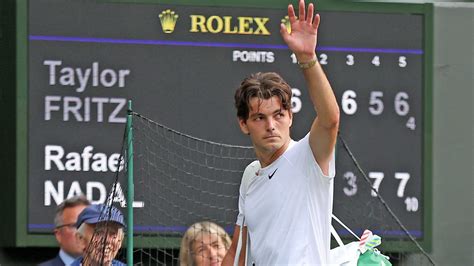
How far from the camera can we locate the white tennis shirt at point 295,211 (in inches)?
207

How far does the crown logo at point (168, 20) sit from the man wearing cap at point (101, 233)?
1429 millimetres

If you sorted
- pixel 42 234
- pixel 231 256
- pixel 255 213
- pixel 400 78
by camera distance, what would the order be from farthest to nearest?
1. pixel 400 78
2. pixel 42 234
3. pixel 231 256
4. pixel 255 213

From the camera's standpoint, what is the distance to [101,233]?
286 inches

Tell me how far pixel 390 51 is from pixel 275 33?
702 millimetres

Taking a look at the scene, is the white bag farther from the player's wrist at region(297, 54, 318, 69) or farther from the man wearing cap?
the man wearing cap

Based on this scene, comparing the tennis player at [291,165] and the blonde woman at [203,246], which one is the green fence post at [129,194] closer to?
the blonde woman at [203,246]

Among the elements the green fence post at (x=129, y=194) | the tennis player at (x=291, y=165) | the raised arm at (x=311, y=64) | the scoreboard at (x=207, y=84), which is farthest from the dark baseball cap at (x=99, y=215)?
the raised arm at (x=311, y=64)

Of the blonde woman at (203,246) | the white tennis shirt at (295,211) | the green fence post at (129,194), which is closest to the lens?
the white tennis shirt at (295,211)

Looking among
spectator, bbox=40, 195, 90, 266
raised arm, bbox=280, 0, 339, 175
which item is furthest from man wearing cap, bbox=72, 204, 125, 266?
raised arm, bbox=280, 0, 339, 175

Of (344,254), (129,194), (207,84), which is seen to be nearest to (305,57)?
(344,254)

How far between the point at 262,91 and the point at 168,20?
342 centimetres

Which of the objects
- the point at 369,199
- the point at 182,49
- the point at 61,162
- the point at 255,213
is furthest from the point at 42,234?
the point at 255,213
